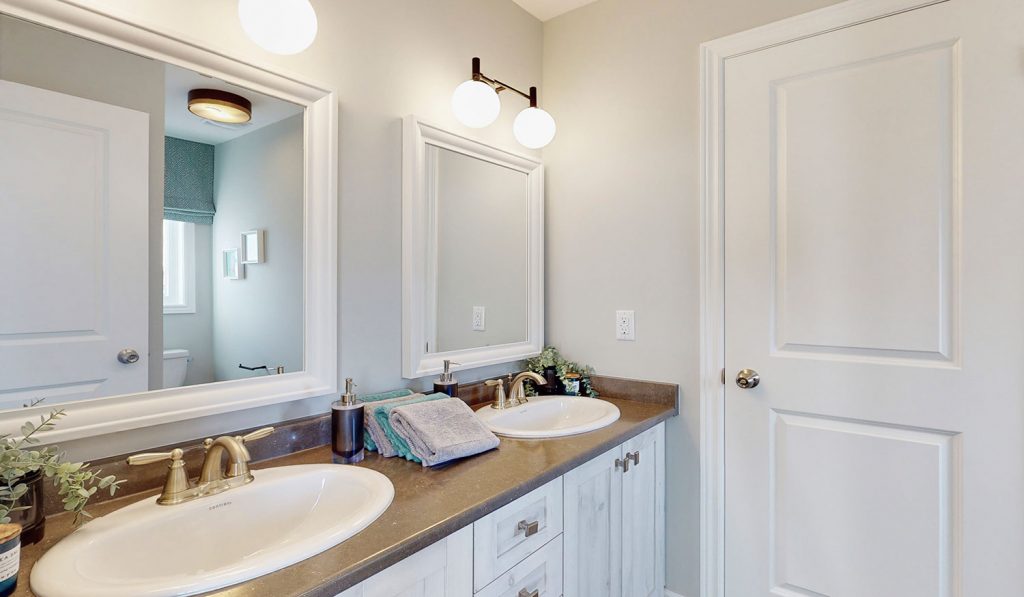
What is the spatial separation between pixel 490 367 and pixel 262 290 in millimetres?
895

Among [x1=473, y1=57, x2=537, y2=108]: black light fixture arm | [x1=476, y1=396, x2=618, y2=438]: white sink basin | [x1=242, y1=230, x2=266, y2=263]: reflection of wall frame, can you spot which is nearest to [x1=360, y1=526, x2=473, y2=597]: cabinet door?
[x1=476, y1=396, x2=618, y2=438]: white sink basin

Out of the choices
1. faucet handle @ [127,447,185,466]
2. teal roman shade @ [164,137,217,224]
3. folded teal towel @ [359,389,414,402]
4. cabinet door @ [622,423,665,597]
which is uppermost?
teal roman shade @ [164,137,217,224]

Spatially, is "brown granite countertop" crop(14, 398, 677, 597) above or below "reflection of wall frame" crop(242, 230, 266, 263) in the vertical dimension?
below

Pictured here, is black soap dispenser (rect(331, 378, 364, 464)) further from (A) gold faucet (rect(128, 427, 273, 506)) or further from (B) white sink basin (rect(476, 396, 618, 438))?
(B) white sink basin (rect(476, 396, 618, 438))

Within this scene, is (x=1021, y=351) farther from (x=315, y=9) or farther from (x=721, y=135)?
(x=315, y=9)

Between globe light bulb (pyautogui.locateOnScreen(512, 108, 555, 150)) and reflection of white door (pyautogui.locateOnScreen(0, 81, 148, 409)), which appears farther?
globe light bulb (pyautogui.locateOnScreen(512, 108, 555, 150))

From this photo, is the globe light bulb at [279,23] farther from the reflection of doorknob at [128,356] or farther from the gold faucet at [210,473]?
the gold faucet at [210,473]

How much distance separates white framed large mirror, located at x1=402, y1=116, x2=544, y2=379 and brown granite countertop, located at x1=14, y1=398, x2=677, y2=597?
0.43m

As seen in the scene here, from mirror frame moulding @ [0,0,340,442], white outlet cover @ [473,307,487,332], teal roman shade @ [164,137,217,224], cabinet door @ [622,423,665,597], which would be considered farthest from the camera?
white outlet cover @ [473,307,487,332]

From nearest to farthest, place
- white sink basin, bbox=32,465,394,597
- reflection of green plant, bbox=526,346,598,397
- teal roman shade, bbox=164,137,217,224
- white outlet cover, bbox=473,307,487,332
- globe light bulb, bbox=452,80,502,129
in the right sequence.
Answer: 1. white sink basin, bbox=32,465,394,597
2. teal roman shade, bbox=164,137,217,224
3. globe light bulb, bbox=452,80,502,129
4. white outlet cover, bbox=473,307,487,332
5. reflection of green plant, bbox=526,346,598,397

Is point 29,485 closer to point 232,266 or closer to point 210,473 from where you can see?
point 210,473

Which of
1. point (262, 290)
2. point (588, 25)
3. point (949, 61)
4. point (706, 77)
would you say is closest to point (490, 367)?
point (262, 290)

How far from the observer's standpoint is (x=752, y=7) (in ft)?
5.43

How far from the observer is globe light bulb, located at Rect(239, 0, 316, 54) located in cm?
113
